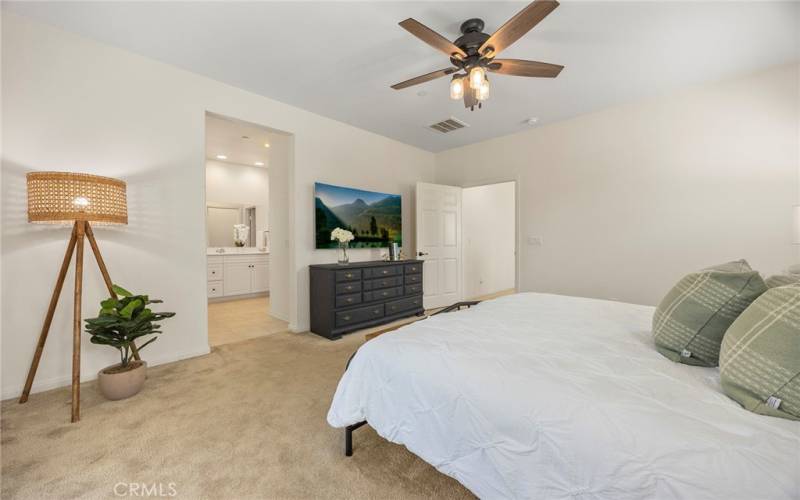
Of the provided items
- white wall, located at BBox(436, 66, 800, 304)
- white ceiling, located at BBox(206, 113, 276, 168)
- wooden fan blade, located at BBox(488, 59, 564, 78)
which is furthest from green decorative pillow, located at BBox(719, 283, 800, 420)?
white ceiling, located at BBox(206, 113, 276, 168)

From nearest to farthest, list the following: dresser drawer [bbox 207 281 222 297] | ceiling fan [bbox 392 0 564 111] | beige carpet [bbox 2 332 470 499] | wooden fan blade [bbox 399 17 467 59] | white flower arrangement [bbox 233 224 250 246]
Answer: beige carpet [bbox 2 332 470 499], wooden fan blade [bbox 399 17 467 59], ceiling fan [bbox 392 0 564 111], dresser drawer [bbox 207 281 222 297], white flower arrangement [bbox 233 224 250 246]

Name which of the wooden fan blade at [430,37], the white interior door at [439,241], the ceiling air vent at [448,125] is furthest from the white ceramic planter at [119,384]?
the ceiling air vent at [448,125]

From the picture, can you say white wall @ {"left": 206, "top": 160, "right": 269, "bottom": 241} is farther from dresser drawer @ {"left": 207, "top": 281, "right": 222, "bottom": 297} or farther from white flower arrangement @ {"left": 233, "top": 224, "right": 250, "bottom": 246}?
dresser drawer @ {"left": 207, "top": 281, "right": 222, "bottom": 297}

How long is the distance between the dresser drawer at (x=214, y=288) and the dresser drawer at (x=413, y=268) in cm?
377

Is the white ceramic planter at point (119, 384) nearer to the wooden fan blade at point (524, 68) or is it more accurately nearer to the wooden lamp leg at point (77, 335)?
the wooden lamp leg at point (77, 335)

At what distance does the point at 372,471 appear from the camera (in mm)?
1454

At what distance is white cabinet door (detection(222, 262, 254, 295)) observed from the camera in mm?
5797

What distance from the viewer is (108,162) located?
2.55m

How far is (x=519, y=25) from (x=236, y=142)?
477cm

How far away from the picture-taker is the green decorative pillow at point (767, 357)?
0.80 meters

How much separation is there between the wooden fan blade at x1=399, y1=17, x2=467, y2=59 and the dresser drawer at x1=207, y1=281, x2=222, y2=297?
5.47m

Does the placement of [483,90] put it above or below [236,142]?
below

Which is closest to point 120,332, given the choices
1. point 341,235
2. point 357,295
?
point 357,295

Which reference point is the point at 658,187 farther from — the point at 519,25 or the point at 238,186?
the point at 238,186
